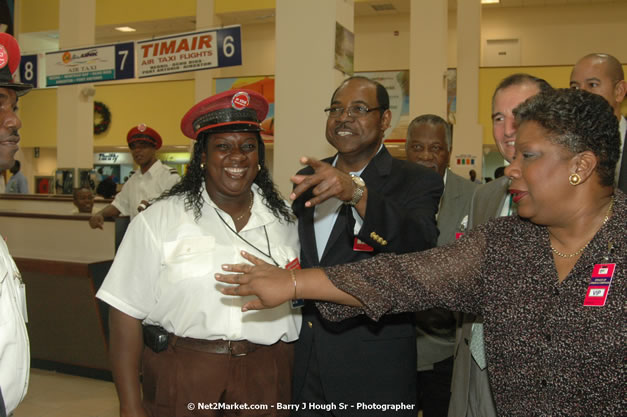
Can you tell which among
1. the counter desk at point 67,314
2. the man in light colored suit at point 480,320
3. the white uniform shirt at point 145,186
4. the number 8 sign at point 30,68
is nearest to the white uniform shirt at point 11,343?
the man in light colored suit at point 480,320

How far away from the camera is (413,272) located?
1.59 metres

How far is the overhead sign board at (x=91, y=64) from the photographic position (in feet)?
27.5

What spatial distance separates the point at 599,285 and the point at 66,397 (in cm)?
413

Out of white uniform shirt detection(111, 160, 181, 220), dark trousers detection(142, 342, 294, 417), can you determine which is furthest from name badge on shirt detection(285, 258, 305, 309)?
white uniform shirt detection(111, 160, 181, 220)

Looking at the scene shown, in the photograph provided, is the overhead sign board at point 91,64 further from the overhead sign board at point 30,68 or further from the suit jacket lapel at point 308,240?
the suit jacket lapel at point 308,240

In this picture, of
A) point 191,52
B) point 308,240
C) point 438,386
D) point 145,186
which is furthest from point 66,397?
point 191,52

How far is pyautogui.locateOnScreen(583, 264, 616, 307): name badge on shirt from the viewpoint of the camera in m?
1.35

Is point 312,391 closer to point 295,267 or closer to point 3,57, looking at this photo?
point 295,267

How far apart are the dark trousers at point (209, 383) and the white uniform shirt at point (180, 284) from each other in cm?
8

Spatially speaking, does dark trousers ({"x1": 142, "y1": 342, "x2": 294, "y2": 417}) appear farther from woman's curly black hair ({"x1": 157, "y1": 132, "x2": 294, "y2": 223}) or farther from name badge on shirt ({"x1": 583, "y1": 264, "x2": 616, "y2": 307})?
name badge on shirt ({"x1": 583, "y1": 264, "x2": 616, "y2": 307})

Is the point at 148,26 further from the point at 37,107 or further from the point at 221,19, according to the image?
the point at 37,107

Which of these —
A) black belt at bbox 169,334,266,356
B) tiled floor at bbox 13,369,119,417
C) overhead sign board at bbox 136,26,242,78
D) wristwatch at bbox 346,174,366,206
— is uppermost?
overhead sign board at bbox 136,26,242,78

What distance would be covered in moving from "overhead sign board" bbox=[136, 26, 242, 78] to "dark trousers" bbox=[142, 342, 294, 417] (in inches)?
232

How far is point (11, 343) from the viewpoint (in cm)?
158
